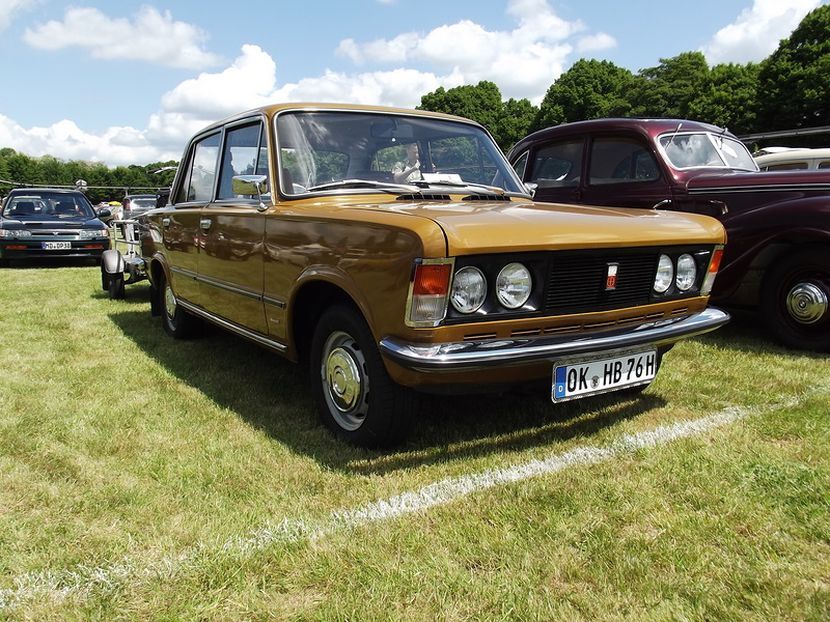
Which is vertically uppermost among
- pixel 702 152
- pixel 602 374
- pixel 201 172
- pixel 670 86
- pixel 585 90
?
pixel 585 90

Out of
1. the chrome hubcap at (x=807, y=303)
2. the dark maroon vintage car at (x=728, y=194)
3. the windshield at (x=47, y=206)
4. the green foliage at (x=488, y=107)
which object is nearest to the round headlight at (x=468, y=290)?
the dark maroon vintage car at (x=728, y=194)

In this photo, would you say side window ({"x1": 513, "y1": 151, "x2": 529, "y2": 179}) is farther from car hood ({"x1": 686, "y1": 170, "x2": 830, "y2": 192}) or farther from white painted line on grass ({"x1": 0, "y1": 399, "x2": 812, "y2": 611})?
white painted line on grass ({"x1": 0, "y1": 399, "x2": 812, "y2": 611})

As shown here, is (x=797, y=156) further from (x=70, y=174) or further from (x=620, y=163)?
(x=70, y=174)

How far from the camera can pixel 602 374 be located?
10.1ft

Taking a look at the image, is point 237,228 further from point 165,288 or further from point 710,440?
point 710,440

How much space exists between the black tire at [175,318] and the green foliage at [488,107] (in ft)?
191

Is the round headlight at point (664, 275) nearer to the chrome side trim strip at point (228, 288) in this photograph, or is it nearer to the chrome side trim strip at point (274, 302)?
the chrome side trim strip at point (274, 302)

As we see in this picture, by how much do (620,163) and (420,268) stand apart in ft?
14.1

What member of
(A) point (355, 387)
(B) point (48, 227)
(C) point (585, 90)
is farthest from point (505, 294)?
(C) point (585, 90)

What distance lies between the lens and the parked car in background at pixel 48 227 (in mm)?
11680

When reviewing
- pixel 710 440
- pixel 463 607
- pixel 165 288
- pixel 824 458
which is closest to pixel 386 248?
pixel 463 607

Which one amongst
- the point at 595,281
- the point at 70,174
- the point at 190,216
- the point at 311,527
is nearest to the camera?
the point at 311,527

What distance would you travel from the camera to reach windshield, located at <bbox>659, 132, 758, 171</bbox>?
6004 mm

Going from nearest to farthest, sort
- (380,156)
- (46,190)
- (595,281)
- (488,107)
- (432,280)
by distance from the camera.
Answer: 1. (432,280)
2. (595,281)
3. (380,156)
4. (46,190)
5. (488,107)
